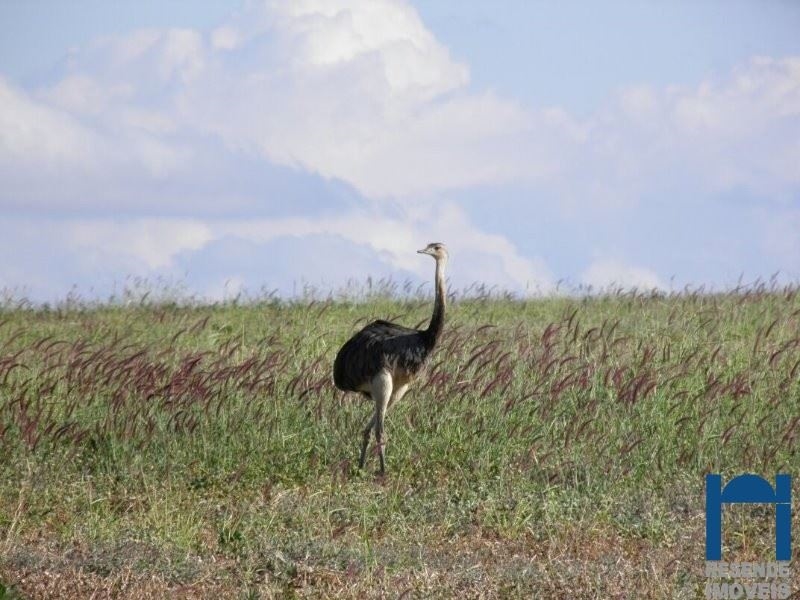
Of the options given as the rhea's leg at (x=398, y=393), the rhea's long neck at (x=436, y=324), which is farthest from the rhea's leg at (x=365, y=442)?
the rhea's long neck at (x=436, y=324)

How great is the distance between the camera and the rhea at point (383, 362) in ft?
38.4

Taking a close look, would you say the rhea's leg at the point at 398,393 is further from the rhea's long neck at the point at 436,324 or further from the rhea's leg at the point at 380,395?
the rhea's long neck at the point at 436,324

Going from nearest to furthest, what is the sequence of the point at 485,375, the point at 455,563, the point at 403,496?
the point at 455,563 < the point at 403,496 < the point at 485,375

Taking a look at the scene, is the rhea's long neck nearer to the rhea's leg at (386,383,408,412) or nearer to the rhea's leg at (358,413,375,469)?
the rhea's leg at (386,383,408,412)

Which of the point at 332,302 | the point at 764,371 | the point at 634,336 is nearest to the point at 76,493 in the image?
the point at 764,371

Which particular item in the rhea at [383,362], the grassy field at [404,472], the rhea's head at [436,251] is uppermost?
the rhea's head at [436,251]

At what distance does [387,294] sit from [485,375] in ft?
25.5

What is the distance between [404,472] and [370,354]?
1130 millimetres

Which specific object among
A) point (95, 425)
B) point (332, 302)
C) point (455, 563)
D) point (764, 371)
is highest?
point (332, 302)

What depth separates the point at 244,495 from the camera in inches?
412

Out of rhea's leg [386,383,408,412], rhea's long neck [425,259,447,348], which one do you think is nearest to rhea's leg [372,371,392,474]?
rhea's leg [386,383,408,412]

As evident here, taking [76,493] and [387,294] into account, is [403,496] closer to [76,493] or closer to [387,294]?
[76,493]

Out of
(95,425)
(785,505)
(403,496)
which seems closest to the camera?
(785,505)

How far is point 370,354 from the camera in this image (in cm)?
1182
